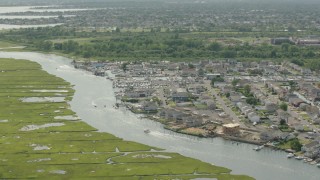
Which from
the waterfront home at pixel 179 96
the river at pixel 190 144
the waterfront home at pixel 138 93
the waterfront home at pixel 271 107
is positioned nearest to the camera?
the river at pixel 190 144

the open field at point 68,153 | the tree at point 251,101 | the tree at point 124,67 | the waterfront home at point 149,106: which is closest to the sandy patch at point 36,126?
the open field at point 68,153

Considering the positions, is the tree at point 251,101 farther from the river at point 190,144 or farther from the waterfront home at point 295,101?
the river at point 190,144


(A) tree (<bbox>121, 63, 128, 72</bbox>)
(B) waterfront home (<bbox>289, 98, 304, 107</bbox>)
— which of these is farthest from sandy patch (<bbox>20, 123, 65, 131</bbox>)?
(A) tree (<bbox>121, 63, 128, 72</bbox>)

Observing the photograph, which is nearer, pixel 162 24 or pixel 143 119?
pixel 143 119

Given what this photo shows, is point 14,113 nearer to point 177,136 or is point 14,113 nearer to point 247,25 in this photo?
point 177,136

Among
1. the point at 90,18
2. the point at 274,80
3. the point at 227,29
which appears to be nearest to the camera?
the point at 274,80

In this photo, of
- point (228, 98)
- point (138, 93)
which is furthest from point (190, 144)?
point (138, 93)

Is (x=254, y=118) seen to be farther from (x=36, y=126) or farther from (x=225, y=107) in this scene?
(x=36, y=126)

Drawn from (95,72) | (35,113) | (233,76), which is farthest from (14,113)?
(233,76)
